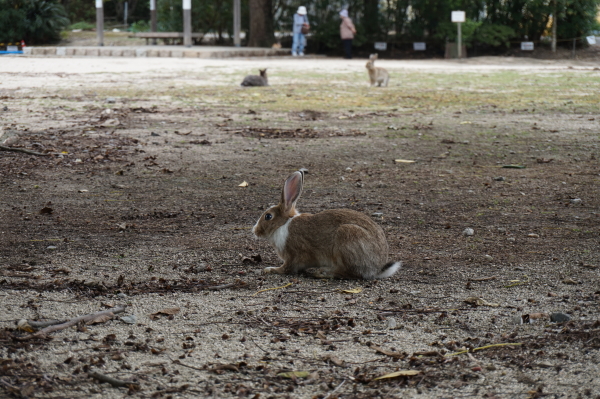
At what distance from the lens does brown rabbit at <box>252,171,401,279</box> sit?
4.46 meters

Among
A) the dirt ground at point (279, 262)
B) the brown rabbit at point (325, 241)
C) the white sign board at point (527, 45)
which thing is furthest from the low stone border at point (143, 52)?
the brown rabbit at point (325, 241)

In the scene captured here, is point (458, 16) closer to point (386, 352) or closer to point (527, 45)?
point (527, 45)

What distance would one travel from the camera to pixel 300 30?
30.5 meters

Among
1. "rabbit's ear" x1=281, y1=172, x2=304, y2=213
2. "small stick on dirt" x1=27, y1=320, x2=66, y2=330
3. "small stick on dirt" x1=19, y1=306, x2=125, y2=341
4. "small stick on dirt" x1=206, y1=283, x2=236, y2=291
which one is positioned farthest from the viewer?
"rabbit's ear" x1=281, y1=172, x2=304, y2=213

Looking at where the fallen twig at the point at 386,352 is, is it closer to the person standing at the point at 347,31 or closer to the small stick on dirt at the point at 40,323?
the small stick on dirt at the point at 40,323

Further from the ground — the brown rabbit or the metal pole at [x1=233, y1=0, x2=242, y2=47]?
the metal pole at [x1=233, y1=0, x2=242, y2=47]

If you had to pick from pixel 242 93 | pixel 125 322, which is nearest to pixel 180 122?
pixel 242 93

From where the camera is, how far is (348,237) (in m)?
4.51

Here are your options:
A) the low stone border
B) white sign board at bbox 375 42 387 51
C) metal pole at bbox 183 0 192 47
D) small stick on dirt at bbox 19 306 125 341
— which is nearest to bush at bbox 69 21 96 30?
the low stone border

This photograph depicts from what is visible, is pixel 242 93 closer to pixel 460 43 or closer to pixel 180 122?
pixel 180 122

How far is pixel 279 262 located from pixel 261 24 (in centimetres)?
2807

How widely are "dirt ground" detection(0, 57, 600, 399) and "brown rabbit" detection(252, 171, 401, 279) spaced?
97mm

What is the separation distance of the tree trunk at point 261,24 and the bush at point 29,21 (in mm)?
8971

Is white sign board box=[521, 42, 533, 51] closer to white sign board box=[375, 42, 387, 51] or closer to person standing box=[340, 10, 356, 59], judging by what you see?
white sign board box=[375, 42, 387, 51]
